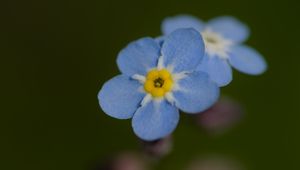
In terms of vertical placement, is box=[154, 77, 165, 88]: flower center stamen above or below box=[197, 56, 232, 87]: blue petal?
below

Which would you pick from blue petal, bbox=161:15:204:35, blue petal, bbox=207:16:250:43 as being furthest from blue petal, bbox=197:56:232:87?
blue petal, bbox=207:16:250:43

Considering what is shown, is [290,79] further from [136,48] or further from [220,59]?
[136,48]

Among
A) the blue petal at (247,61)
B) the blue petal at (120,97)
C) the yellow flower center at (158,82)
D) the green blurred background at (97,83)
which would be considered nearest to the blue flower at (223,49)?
the blue petal at (247,61)

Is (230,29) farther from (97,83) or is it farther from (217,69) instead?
(97,83)

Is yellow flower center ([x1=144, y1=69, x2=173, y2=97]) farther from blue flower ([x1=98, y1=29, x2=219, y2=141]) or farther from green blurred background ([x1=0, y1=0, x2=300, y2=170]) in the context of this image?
green blurred background ([x1=0, y1=0, x2=300, y2=170])

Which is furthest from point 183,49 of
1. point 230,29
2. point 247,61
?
point 230,29

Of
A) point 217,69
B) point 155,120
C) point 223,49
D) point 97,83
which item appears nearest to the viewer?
point 155,120
